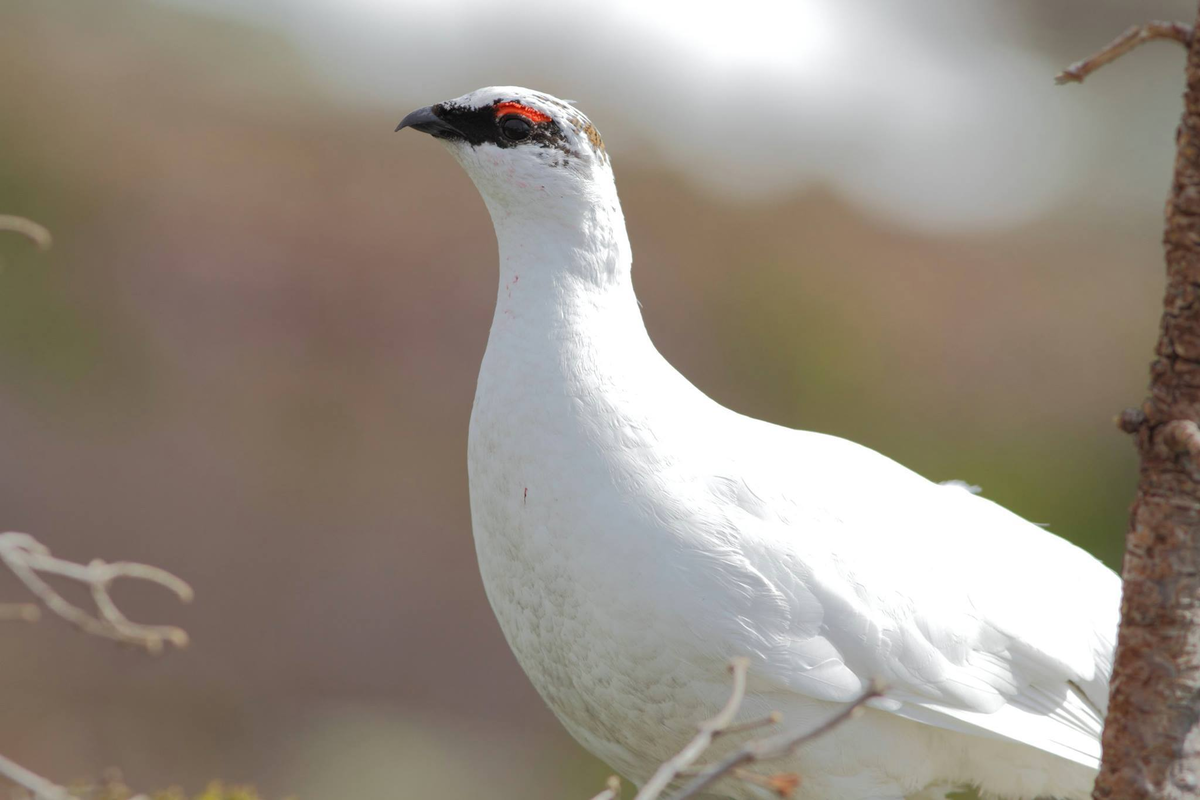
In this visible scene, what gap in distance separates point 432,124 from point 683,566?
1152 mm

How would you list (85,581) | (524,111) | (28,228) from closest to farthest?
(85,581) < (28,228) < (524,111)

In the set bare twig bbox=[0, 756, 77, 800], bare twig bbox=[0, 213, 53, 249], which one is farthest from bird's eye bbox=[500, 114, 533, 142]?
bare twig bbox=[0, 756, 77, 800]

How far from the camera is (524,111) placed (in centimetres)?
257

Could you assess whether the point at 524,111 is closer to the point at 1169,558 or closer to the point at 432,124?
the point at 432,124

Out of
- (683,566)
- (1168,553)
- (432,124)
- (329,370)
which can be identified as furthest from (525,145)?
(329,370)

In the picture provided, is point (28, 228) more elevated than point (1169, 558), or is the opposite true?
point (28, 228)

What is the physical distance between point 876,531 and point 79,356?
7278 millimetres

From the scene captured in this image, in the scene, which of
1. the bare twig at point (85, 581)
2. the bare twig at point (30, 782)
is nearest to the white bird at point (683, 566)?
the bare twig at point (85, 581)

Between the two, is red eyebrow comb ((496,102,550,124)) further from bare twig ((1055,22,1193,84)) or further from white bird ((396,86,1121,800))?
bare twig ((1055,22,1193,84))

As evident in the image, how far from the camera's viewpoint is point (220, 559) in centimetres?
842

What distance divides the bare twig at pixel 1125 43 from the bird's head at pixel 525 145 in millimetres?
1141

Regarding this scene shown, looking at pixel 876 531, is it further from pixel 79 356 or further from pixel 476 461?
pixel 79 356

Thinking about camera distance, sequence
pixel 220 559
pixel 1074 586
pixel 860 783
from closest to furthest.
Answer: pixel 860 783 → pixel 1074 586 → pixel 220 559

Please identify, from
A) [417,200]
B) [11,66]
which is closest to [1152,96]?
[417,200]
